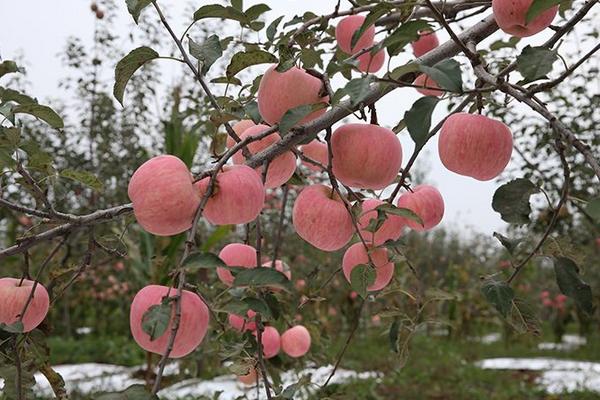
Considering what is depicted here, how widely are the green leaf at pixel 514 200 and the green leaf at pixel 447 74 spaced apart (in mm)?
188

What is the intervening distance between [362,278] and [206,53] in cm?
33

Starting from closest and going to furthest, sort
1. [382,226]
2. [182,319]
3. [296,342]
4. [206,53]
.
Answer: [182,319]
[206,53]
[382,226]
[296,342]

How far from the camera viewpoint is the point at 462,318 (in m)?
6.35

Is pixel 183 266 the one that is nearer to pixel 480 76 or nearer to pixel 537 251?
pixel 480 76

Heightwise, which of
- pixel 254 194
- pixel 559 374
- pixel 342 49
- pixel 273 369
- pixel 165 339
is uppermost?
pixel 342 49

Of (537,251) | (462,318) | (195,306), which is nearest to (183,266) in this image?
(195,306)

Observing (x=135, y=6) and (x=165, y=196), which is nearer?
(x=165, y=196)

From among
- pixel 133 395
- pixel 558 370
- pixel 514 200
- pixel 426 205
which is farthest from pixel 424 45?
pixel 558 370

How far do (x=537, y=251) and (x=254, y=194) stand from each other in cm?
37

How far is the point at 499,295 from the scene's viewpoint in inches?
26.6

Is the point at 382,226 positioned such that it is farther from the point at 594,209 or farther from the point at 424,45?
the point at 424,45

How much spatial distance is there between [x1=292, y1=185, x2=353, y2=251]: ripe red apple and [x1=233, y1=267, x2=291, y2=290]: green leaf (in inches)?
8.9

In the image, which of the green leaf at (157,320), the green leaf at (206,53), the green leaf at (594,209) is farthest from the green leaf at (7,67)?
the green leaf at (594,209)

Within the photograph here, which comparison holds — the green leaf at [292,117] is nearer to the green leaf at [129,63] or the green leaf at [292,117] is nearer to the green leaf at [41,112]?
the green leaf at [129,63]
